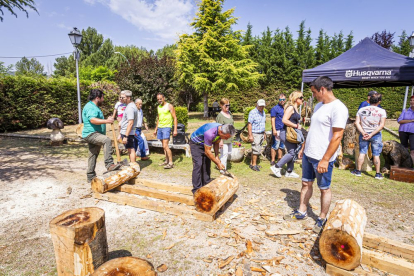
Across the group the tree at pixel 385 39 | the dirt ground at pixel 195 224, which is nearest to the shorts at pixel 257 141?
the dirt ground at pixel 195 224

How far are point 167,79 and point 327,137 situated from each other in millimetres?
10403

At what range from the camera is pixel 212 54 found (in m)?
19.8

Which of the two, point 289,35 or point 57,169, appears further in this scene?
point 289,35

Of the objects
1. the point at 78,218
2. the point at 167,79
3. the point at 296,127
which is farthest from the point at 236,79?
the point at 78,218

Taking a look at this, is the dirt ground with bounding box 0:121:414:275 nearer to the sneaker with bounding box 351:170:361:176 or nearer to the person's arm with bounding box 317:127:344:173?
the sneaker with bounding box 351:170:361:176

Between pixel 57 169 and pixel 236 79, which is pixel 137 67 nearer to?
pixel 57 169

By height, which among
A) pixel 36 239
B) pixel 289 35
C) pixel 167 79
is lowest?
pixel 36 239

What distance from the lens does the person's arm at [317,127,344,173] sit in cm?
276

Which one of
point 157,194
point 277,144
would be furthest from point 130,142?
point 277,144

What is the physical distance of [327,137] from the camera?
2.97 m

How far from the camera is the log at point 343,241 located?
229 cm

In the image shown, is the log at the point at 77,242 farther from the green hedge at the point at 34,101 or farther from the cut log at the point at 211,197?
the green hedge at the point at 34,101

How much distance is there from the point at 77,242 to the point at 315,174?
294 centimetres

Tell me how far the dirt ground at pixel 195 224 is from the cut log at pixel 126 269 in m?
0.80
